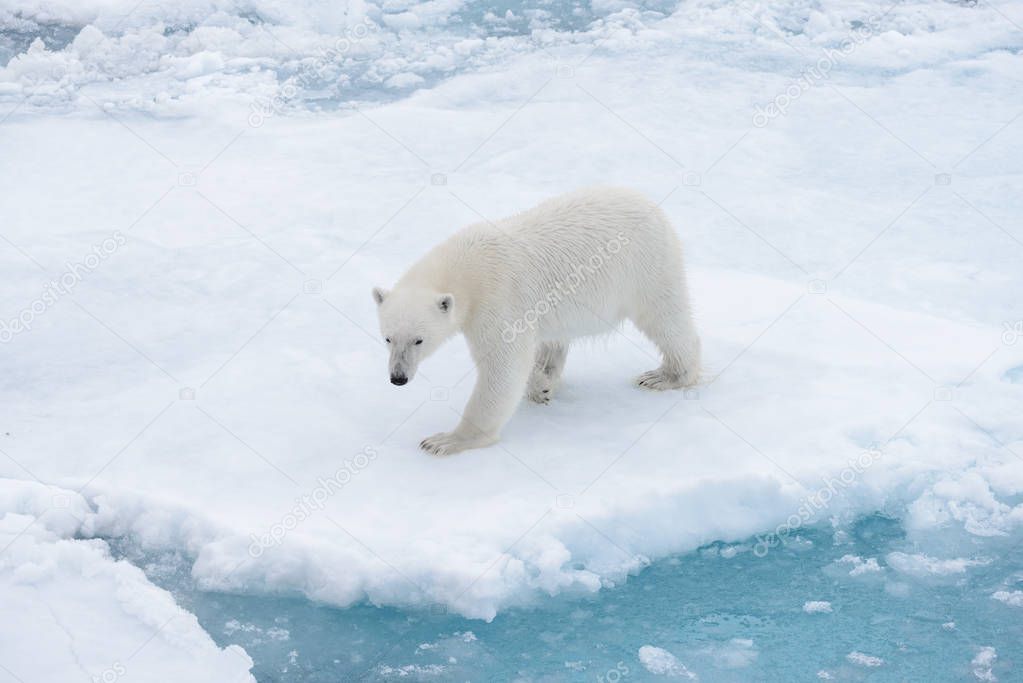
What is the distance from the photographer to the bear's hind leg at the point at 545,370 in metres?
5.09

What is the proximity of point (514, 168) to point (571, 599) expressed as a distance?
419 cm

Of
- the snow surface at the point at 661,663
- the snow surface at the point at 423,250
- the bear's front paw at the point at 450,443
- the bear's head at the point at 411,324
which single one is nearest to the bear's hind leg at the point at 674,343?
the snow surface at the point at 423,250

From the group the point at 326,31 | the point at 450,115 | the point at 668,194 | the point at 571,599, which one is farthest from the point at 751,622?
the point at 326,31

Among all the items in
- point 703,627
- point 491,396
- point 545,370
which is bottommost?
point 703,627

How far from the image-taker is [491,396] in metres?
4.59

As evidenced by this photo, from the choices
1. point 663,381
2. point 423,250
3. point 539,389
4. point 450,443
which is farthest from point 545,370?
point 423,250

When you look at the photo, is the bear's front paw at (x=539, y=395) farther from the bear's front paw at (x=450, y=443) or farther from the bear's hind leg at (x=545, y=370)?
the bear's front paw at (x=450, y=443)

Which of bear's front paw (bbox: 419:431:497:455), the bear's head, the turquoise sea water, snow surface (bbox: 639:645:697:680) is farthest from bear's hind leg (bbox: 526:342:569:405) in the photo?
snow surface (bbox: 639:645:697:680)

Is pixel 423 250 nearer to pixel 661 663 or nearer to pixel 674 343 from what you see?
pixel 674 343

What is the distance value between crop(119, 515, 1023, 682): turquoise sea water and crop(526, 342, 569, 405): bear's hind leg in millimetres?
1228

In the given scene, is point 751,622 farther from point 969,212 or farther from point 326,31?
point 326,31

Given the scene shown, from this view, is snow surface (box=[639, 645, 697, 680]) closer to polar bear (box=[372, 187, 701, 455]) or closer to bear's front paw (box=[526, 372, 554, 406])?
polar bear (box=[372, 187, 701, 455])

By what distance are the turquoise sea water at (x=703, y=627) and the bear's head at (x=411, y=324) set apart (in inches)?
37.9

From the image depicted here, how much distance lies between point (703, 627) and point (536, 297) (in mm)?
1535
